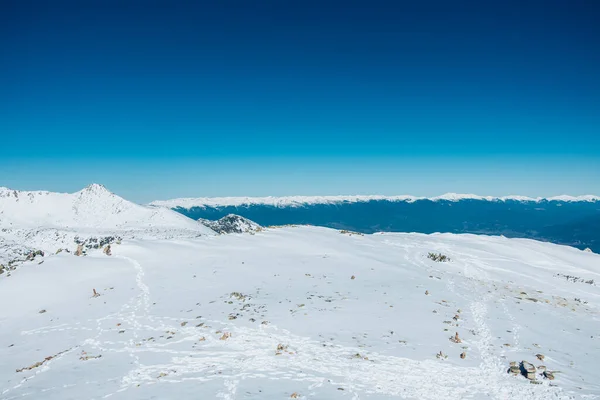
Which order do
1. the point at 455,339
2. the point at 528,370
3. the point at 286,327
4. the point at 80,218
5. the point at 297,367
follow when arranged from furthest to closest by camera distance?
the point at 80,218 < the point at 286,327 < the point at 455,339 < the point at 297,367 < the point at 528,370

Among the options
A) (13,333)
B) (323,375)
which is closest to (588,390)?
(323,375)

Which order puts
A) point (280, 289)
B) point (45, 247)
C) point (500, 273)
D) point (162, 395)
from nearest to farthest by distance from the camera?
point (162, 395)
point (280, 289)
point (500, 273)
point (45, 247)

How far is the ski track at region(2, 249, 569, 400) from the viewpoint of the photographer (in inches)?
460

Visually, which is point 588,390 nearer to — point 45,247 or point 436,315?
point 436,315

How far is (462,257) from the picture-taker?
34.9m

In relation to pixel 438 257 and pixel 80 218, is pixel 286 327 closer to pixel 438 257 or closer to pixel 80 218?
pixel 438 257

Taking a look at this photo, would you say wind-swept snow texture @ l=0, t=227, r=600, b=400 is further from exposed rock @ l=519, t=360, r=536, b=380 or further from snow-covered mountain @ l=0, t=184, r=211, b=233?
snow-covered mountain @ l=0, t=184, r=211, b=233

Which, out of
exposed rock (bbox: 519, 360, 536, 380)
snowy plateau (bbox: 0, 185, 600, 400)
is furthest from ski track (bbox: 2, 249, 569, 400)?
exposed rock (bbox: 519, 360, 536, 380)

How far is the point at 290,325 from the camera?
1673 cm

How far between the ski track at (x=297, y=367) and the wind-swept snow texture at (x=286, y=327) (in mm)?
71

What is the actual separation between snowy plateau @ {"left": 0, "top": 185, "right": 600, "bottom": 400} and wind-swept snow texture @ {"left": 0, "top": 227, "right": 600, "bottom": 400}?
0.26 feet

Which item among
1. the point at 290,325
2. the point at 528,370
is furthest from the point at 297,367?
the point at 528,370

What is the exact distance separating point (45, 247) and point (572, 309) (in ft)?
506

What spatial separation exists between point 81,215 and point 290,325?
207683 millimetres
